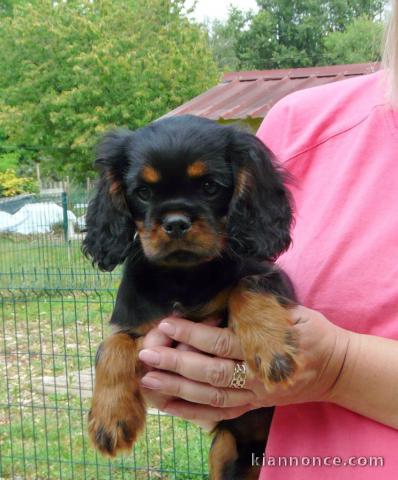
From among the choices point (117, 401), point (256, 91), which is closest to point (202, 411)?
point (117, 401)

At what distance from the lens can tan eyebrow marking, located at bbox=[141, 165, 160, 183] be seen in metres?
1.86

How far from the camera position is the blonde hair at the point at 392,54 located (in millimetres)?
1905

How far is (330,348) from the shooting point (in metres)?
1.62

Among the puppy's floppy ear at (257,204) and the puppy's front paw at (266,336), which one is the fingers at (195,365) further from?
the puppy's floppy ear at (257,204)

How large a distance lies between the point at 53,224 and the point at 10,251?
0.86 metres

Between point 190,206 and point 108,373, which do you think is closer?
point 190,206

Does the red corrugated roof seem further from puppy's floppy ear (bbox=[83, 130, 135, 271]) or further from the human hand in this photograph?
the human hand

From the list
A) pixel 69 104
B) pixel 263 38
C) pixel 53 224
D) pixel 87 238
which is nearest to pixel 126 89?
pixel 69 104

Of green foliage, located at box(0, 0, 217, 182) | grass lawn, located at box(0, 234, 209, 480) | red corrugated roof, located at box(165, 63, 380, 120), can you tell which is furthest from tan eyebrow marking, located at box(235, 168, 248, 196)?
green foliage, located at box(0, 0, 217, 182)

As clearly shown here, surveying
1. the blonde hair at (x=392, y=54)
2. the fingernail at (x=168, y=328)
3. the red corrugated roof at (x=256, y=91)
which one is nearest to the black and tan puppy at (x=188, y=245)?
the fingernail at (x=168, y=328)

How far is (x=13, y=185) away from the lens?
23.1m

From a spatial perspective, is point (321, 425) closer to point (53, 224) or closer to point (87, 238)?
point (87, 238)

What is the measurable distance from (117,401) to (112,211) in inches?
22.3

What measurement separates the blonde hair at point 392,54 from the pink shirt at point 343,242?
0.04m
